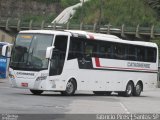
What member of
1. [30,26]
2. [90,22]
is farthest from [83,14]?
[30,26]

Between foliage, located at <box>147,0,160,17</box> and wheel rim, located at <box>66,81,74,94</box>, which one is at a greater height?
foliage, located at <box>147,0,160,17</box>

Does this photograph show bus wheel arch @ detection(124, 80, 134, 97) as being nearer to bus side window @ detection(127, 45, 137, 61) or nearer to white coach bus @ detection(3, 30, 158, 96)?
white coach bus @ detection(3, 30, 158, 96)

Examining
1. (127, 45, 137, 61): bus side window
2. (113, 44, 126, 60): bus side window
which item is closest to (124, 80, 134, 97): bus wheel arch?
(127, 45, 137, 61): bus side window

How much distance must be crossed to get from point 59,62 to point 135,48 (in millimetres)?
7310

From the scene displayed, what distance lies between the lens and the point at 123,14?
110562 millimetres

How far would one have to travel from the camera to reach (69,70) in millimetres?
29125

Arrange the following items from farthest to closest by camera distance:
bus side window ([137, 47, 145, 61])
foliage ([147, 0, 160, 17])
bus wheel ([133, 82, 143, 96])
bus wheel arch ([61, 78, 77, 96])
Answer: foliage ([147, 0, 160, 17]) < bus wheel ([133, 82, 143, 96]) < bus side window ([137, 47, 145, 61]) < bus wheel arch ([61, 78, 77, 96])

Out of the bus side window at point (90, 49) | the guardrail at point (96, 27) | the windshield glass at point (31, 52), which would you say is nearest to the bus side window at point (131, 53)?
the bus side window at point (90, 49)

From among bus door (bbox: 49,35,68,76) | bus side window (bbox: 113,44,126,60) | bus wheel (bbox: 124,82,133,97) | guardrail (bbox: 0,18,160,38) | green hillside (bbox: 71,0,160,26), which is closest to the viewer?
bus door (bbox: 49,35,68,76)

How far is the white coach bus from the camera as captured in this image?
27906 mm

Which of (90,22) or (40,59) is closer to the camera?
(40,59)

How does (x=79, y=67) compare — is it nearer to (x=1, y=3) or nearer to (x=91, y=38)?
(x=91, y=38)

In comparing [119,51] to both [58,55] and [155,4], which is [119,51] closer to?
[58,55]

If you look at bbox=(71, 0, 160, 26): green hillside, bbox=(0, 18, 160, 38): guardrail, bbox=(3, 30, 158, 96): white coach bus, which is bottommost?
bbox=(3, 30, 158, 96): white coach bus
